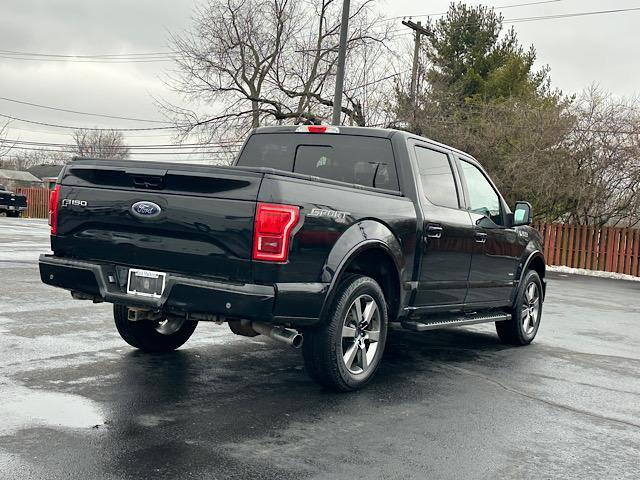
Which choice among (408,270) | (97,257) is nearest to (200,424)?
(97,257)

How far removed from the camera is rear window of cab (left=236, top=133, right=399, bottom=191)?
6.14 metres

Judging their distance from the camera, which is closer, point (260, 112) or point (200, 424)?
point (200, 424)

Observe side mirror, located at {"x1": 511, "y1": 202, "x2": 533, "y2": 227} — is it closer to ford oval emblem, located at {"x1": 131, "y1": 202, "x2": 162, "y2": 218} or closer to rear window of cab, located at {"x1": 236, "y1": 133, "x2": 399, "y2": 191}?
rear window of cab, located at {"x1": 236, "y1": 133, "x2": 399, "y2": 191}

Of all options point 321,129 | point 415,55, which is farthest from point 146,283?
point 415,55

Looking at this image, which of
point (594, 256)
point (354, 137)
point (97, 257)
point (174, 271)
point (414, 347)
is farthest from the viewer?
point (594, 256)

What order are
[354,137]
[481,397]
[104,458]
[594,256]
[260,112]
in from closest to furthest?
[104,458], [481,397], [354,137], [594,256], [260,112]

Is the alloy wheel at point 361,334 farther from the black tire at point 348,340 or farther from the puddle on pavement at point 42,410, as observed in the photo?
the puddle on pavement at point 42,410

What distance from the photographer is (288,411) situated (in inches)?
187

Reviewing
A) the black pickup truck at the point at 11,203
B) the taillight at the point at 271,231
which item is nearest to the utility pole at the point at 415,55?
the black pickup truck at the point at 11,203

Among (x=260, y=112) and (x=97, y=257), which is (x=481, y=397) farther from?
(x=260, y=112)

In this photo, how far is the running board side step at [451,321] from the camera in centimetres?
599

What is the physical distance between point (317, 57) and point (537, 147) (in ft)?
43.0

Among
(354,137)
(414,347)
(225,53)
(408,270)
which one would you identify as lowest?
(414,347)

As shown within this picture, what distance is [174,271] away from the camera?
479cm
